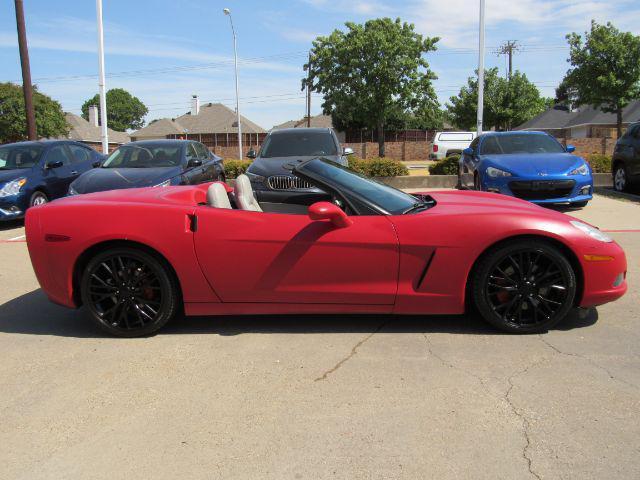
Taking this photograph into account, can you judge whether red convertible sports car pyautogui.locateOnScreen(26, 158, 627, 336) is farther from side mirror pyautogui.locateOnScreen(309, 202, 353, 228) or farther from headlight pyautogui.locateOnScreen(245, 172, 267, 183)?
headlight pyautogui.locateOnScreen(245, 172, 267, 183)

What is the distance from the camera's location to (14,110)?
42.7 meters

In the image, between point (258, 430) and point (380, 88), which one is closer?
point (258, 430)

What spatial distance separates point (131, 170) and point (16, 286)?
398 cm

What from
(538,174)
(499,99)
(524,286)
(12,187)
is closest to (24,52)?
(12,187)

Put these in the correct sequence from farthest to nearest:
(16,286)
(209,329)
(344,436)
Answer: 1. (16,286)
2. (209,329)
3. (344,436)

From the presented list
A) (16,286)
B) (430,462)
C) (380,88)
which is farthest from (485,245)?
(380,88)

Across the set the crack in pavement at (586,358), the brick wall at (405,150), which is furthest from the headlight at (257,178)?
the brick wall at (405,150)

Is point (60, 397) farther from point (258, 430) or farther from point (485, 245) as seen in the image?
point (485, 245)

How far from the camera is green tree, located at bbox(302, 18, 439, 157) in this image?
38.9m

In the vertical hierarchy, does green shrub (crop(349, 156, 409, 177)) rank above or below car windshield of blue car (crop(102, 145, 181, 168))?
below

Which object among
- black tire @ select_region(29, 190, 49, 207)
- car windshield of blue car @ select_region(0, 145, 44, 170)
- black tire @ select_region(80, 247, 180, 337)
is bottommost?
black tire @ select_region(80, 247, 180, 337)

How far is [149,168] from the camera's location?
374 inches

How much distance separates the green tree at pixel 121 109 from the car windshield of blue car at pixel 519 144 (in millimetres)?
123571

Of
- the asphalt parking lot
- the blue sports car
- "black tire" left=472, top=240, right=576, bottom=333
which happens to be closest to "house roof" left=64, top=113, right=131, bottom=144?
the blue sports car
